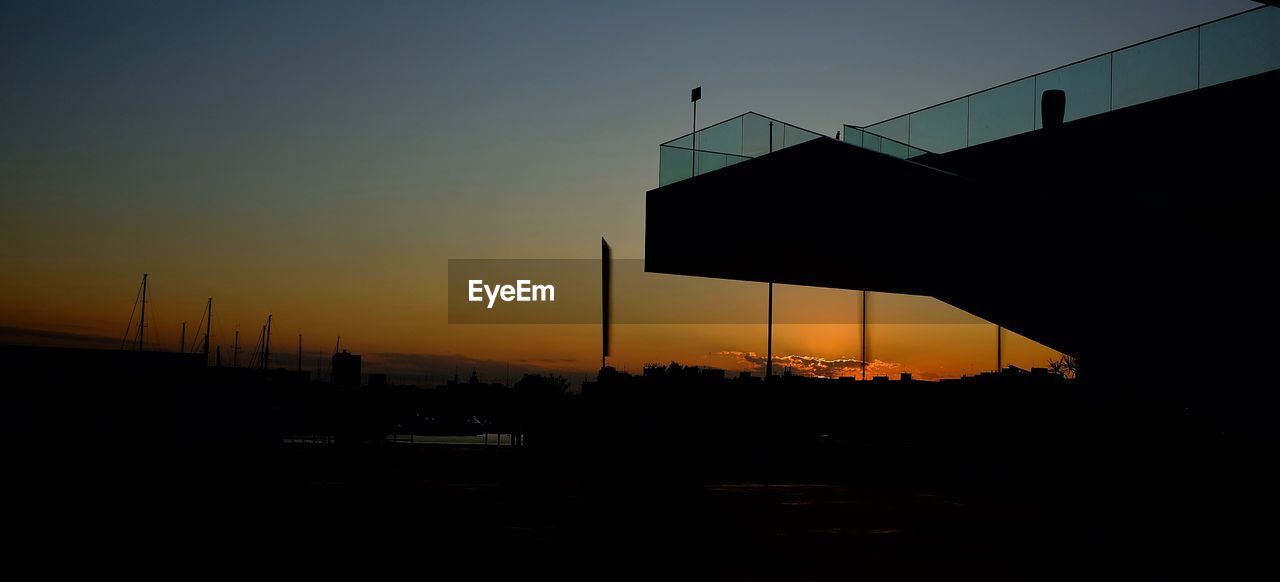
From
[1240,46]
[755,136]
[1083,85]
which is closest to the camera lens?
[1240,46]

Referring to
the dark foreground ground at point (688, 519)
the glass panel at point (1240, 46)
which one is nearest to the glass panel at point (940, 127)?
the glass panel at point (1240, 46)

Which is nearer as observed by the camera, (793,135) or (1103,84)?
(1103,84)

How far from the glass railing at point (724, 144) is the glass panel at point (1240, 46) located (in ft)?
30.2

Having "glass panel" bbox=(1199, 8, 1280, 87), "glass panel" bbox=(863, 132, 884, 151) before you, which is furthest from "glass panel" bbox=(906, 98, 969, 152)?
"glass panel" bbox=(1199, 8, 1280, 87)

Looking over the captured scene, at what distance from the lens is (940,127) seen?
28375mm

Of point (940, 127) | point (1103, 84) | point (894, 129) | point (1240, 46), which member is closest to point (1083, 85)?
point (1103, 84)

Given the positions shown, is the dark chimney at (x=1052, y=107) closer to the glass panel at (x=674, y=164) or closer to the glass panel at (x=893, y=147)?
the glass panel at (x=893, y=147)

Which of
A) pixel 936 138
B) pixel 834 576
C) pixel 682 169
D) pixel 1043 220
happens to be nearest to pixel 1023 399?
pixel 936 138

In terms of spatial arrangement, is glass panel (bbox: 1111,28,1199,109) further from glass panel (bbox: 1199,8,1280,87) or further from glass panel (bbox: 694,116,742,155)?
glass panel (bbox: 694,116,742,155)

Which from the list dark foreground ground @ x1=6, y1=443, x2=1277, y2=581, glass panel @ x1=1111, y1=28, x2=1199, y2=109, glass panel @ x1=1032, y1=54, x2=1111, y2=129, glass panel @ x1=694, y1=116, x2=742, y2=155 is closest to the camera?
dark foreground ground @ x1=6, y1=443, x2=1277, y2=581

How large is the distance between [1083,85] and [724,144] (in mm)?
9928

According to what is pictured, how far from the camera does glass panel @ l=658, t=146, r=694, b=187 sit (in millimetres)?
30217

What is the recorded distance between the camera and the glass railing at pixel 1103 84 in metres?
21.1

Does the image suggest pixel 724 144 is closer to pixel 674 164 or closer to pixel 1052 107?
pixel 674 164
